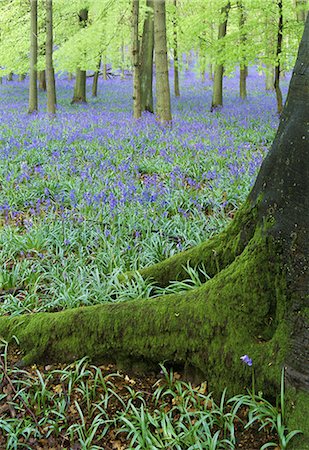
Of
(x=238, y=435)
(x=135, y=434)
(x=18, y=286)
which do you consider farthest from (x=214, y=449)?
(x=18, y=286)

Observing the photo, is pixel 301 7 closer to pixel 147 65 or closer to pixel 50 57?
pixel 147 65

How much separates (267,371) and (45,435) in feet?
4.84

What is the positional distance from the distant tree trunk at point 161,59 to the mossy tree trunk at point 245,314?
10.0 meters

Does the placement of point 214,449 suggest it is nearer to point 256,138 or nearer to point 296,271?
point 296,271

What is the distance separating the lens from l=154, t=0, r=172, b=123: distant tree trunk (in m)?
12.5

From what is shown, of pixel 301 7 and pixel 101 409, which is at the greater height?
pixel 301 7

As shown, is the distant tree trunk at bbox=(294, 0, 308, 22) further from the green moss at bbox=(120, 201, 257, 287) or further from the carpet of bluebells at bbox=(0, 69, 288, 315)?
the green moss at bbox=(120, 201, 257, 287)

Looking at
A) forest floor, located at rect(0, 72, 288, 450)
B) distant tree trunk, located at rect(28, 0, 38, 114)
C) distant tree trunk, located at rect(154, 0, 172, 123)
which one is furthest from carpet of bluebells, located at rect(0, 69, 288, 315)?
distant tree trunk, located at rect(28, 0, 38, 114)

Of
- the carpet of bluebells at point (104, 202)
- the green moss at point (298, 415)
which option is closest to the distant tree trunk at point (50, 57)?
the carpet of bluebells at point (104, 202)

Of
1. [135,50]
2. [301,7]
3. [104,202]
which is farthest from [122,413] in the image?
[301,7]

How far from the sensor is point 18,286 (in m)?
4.61

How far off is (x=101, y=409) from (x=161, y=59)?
11.3 m

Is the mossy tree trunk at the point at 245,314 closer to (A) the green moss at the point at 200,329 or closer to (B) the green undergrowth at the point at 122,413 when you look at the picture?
(A) the green moss at the point at 200,329

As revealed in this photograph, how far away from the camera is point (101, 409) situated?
9.70 ft
